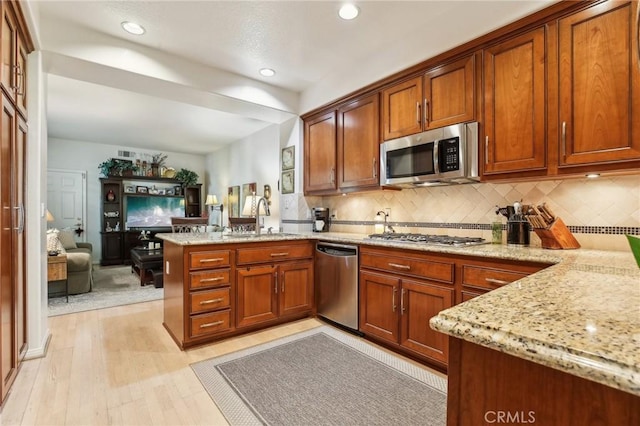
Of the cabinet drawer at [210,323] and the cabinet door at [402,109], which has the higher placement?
the cabinet door at [402,109]

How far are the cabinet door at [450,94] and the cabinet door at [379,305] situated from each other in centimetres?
137

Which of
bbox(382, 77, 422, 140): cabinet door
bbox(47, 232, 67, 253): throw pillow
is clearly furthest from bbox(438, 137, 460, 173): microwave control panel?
bbox(47, 232, 67, 253): throw pillow

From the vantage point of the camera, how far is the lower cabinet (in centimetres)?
291

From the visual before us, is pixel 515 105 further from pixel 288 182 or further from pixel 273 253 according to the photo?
pixel 288 182

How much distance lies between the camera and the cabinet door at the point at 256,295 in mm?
2887

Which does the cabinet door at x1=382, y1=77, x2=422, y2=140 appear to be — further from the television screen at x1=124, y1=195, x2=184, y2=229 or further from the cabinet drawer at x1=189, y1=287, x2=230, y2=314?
the television screen at x1=124, y1=195, x2=184, y2=229

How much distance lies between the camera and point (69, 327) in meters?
3.11

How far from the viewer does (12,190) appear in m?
2.04

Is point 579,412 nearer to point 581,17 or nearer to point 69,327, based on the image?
point 581,17

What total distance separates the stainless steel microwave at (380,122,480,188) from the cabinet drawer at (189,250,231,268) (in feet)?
5.29

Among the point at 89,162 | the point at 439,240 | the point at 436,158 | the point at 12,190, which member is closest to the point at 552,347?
the point at 439,240

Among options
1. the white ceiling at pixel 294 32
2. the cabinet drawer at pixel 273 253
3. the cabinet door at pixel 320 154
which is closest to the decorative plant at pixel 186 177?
the white ceiling at pixel 294 32

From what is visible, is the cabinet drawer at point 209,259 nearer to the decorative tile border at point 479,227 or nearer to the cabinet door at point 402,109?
the decorative tile border at point 479,227

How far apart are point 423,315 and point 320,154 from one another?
217 cm
